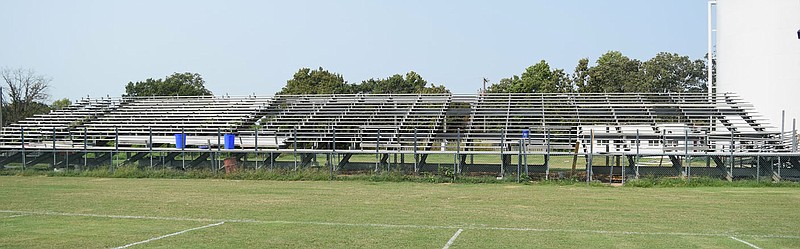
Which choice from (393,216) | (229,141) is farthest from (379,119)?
(393,216)

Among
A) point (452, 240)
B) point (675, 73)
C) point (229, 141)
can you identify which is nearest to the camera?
point (452, 240)

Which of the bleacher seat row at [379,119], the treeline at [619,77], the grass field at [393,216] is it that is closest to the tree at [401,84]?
the treeline at [619,77]

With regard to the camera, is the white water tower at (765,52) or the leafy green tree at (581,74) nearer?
the white water tower at (765,52)

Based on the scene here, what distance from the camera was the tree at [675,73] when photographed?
7650cm

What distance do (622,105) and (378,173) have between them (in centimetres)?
1365

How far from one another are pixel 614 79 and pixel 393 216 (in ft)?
204

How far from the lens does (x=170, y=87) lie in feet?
254

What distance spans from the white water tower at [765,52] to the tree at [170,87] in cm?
4944

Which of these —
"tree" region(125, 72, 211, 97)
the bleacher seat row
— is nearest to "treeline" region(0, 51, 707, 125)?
"tree" region(125, 72, 211, 97)

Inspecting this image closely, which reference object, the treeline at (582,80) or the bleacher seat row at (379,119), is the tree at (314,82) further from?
the bleacher seat row at (379,119)

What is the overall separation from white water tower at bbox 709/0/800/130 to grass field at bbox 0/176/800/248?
12.8 meters

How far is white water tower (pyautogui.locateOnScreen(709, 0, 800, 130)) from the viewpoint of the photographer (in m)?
33.0

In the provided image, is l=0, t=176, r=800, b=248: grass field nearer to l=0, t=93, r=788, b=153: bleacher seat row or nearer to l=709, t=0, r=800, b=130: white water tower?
l=0, t=93, r=788, b=153: bleacher seat row

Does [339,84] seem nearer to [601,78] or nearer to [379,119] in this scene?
[601,78]
